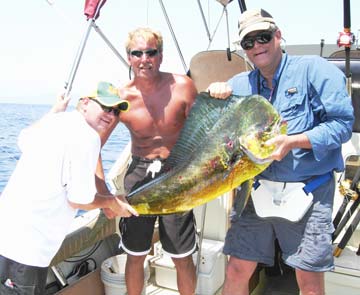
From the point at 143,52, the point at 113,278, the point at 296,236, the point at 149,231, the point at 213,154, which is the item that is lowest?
the point at 113,278

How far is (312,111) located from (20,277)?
1568 mm

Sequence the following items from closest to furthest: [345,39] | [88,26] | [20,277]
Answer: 1. [20,277]
2. [88,26]
3. [345,39]

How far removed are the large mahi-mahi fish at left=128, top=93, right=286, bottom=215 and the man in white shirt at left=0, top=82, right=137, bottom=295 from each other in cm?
35

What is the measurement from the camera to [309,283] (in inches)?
85.4

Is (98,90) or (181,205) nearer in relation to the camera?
(98,90)

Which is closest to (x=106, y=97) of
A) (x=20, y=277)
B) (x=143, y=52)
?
(x=143, y=52)

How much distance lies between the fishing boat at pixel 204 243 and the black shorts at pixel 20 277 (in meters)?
0.65

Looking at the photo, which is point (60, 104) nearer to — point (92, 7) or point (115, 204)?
point (115, 204)

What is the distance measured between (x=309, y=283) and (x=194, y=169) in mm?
831

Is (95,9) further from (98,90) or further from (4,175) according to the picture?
(4,175)

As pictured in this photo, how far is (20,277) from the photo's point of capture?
1926mm

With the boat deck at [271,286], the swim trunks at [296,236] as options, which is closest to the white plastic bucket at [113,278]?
the boat deck at [271,286]

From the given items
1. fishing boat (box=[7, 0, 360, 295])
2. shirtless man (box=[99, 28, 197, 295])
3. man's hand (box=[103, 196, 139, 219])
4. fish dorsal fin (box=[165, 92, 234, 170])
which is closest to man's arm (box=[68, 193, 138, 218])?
man's hand (box=[103, 196, 139, 219])

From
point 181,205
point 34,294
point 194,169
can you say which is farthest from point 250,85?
point 34,294
